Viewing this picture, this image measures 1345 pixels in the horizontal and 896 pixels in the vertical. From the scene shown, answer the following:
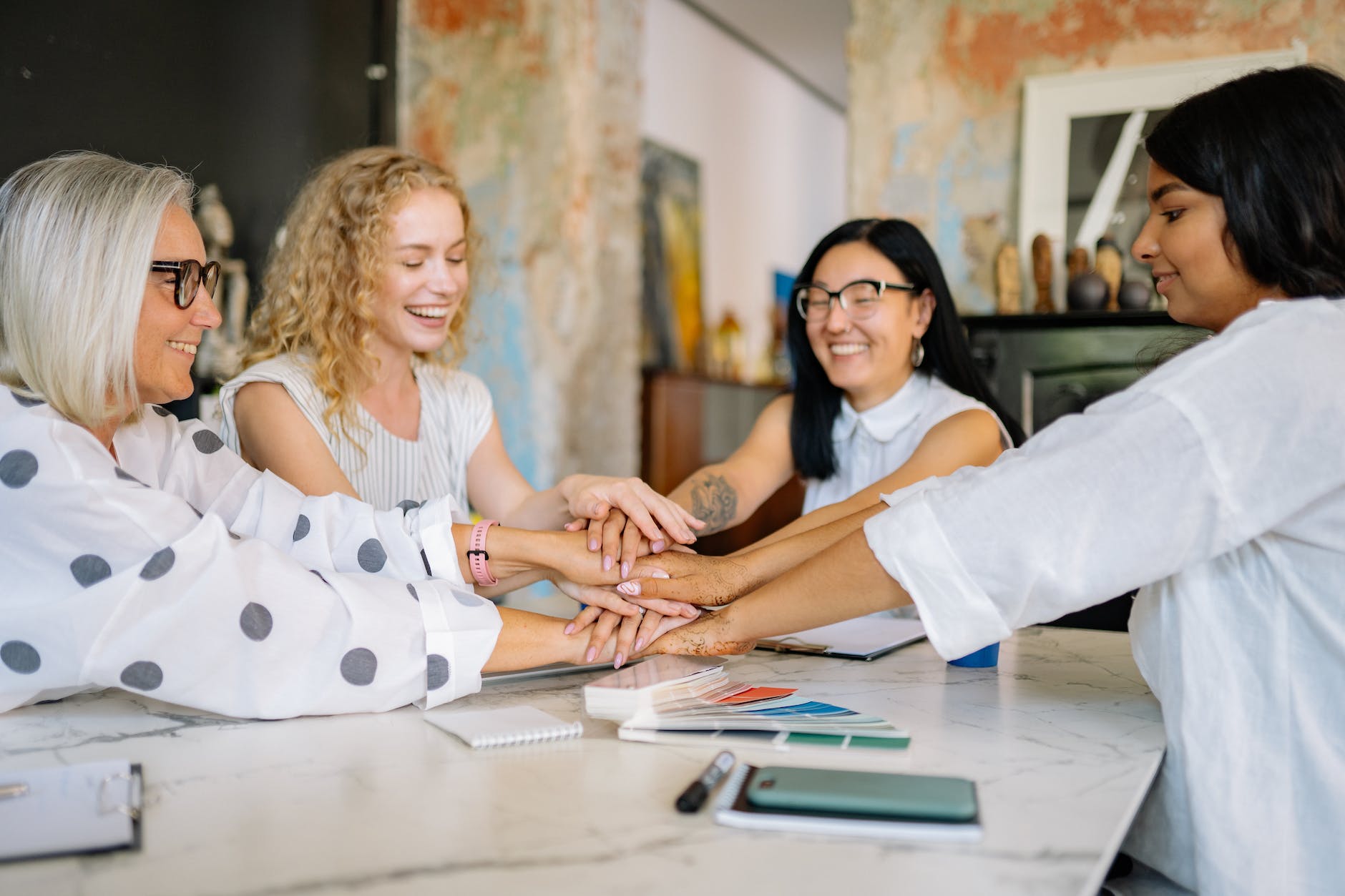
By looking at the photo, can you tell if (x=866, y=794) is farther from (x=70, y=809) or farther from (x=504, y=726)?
(x=70, y=809)

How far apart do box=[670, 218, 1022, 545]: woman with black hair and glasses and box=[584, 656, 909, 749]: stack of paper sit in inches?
44.2

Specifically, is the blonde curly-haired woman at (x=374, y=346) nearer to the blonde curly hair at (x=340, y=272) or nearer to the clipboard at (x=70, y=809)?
the blonde curly hair at (x=340, y=272)

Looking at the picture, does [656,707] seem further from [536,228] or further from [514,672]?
[536,228]

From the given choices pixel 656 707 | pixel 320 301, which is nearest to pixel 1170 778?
pixel 656 707

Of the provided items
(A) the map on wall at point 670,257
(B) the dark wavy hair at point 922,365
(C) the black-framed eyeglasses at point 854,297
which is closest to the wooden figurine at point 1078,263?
(B) the dark wavy hair at point 922,365

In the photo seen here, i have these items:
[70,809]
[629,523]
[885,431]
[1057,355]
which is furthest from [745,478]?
[1057,355]

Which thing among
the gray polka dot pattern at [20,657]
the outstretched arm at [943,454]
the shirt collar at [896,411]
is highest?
the shirt collar at [896,411]

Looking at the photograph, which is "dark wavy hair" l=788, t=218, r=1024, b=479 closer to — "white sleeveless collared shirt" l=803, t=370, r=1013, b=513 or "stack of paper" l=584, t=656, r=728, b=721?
"white sleeveless collared shirt" l=803, t=370, r=1013, b=513

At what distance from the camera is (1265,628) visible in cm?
108

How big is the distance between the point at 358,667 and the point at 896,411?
1.50m

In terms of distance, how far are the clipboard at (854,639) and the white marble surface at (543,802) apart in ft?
0.65

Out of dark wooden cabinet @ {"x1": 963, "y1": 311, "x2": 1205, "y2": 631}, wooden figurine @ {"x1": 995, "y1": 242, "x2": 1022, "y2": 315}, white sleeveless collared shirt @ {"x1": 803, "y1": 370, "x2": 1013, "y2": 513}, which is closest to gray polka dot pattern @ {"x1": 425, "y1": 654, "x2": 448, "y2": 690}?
white sleeveless collared shirt @ {"x1": 803, "y1": 370, "x2": 1013, "y2": 513}

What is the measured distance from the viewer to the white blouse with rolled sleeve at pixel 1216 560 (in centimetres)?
104

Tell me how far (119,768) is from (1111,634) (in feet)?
4.76
